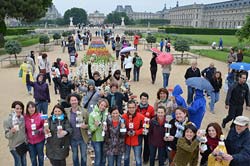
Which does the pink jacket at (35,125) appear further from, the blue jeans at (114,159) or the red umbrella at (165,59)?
the red umbrella at (165,59)

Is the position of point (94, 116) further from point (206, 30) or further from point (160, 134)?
point (206, 30)

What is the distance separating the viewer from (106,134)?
4898 mm

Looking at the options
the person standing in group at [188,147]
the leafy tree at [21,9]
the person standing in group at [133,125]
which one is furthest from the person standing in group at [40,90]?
the leafy tree at [21,9]

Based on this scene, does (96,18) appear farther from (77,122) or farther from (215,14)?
(77,122)

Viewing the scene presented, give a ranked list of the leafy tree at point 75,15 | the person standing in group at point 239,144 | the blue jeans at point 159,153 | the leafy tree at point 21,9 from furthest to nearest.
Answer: the leafy tree at point 75,15 < the leafy tree at point 21,9 < the blue jeans at point 159,153 < the person standing in group at point 239,144

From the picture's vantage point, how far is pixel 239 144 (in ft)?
13.0

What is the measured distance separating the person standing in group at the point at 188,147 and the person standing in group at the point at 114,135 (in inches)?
41.4

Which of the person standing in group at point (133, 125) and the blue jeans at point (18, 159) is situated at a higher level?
the person standing in group at point (133, 125)

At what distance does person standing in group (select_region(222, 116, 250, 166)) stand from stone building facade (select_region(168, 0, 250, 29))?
102 m

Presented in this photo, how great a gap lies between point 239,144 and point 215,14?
12332 centimetres

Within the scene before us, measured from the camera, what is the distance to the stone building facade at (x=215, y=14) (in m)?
102

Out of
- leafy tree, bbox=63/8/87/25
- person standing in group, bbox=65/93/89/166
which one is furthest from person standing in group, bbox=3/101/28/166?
leafy tree, bbox=63/8/87/25

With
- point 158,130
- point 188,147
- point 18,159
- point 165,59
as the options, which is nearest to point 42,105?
point 18,159

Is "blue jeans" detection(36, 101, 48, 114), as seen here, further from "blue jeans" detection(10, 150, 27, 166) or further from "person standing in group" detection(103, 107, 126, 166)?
"person standing in group" detection(103, 107, 126, 166)
